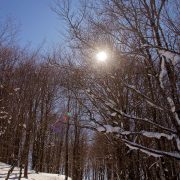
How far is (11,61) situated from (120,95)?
29.8 feet

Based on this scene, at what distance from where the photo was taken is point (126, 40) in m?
5.25

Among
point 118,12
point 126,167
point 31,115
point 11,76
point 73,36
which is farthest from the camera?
point 11,76

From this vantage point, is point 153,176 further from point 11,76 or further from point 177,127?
point 177,127

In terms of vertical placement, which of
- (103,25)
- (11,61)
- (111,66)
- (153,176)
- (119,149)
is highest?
(11,61)

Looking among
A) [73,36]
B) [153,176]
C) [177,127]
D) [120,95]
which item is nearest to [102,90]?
[120,95]

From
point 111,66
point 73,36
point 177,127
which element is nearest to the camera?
point 177,127

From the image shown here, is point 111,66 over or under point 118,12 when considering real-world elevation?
under

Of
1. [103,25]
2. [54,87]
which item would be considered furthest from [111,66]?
[54,87]

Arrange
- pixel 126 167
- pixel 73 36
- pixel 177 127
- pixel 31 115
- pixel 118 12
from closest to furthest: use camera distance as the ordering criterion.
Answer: pixel 177 127, pixel 118 12, pixel 73 36, pixel 126 167, pixel 31 115

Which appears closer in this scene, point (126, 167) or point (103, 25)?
point (103, 25)

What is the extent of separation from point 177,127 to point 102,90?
2.84 m

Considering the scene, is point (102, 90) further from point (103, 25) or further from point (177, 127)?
point (177, 127)

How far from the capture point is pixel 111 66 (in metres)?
6.46

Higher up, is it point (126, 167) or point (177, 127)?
point (177, 127)
